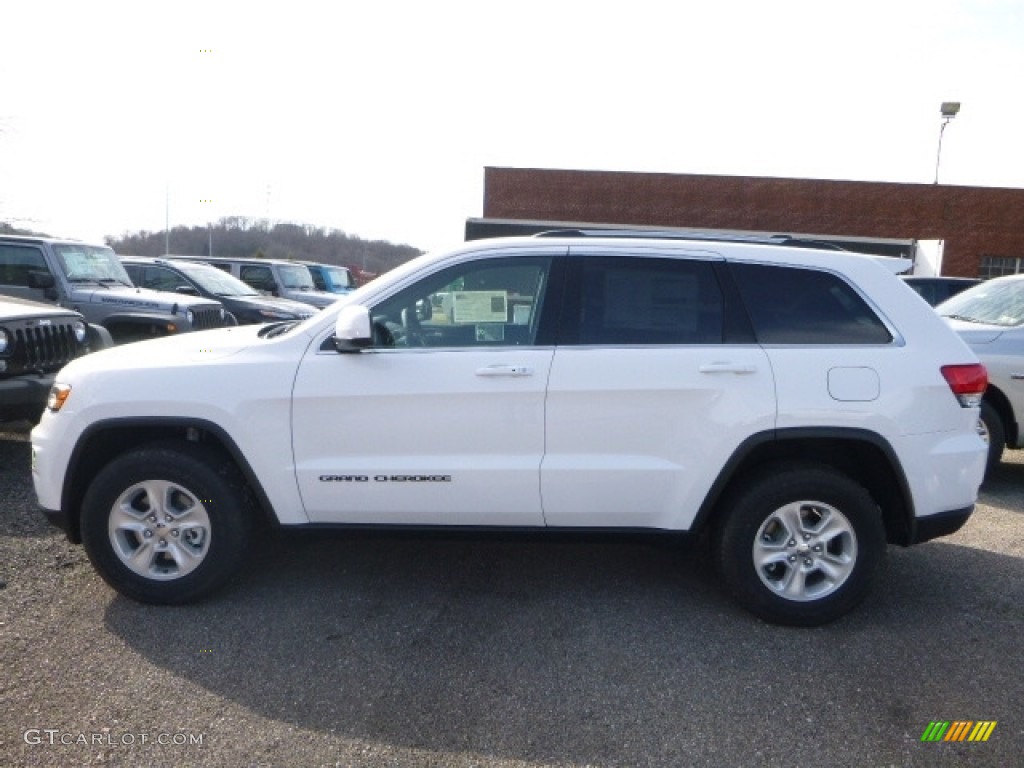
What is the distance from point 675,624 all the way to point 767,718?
90 centimetres

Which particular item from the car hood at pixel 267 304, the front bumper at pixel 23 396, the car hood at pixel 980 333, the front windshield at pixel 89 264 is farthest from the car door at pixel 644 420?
the car hood at pixel 267 304

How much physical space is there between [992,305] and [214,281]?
36.4 feet

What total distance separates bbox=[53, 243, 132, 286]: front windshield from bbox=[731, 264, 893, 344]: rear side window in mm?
8395

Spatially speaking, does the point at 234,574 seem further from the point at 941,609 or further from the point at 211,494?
the point at 941,609

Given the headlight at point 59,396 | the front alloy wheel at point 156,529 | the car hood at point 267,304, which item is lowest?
the front alloy wheel at point 156,529

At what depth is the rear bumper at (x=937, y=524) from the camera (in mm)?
4336

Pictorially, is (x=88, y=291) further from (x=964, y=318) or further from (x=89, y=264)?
(x=964, y=318)

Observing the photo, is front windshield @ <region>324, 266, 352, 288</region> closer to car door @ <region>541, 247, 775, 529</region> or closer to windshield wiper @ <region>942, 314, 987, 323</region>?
windshield wiper @ <region>942, 314, 987, 323</region>

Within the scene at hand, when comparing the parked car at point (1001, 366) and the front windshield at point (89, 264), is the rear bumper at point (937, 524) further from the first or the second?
the front windshield at point (89, 264)

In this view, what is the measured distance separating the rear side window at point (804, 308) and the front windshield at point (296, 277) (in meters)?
15.4

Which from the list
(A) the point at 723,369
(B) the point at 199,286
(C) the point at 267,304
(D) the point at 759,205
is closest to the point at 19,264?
(B) the point at 199,286

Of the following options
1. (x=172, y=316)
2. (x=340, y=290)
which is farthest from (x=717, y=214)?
(x=172, y=316)

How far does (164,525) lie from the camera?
174 inches

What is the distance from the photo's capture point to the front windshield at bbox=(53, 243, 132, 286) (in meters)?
10.2
